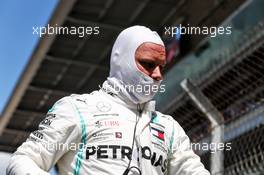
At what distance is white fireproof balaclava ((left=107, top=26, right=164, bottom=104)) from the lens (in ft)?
9.34

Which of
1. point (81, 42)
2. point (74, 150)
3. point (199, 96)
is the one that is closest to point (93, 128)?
point (74, 150)

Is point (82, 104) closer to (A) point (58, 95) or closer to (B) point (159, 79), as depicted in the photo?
(B) point (159, 79)

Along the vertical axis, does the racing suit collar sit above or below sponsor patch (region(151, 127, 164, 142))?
above

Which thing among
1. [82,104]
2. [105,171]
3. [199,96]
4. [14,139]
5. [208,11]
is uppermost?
[208,11]

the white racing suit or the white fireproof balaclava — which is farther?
the white fireproof balaclava

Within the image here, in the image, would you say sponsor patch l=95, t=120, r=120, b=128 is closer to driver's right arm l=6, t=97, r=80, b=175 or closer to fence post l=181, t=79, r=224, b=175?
driver's right arm l=6, t=97, r=80, b=175

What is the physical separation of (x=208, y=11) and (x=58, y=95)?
4.12 m

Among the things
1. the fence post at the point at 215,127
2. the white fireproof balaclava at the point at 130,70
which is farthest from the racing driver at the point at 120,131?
the fence post at the point at 215,127

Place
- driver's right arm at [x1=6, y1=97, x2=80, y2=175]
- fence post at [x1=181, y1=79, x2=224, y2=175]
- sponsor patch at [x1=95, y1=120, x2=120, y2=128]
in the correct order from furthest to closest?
fence post at [x1=181, y1=79, x2=224, y2=175] → sponsor patch at [x1=95, y1=120, x2=120, y2=128] → driver's right arm at [x1=6, y1=97, x2=80, y2=175]

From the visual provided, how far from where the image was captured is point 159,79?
113 inches

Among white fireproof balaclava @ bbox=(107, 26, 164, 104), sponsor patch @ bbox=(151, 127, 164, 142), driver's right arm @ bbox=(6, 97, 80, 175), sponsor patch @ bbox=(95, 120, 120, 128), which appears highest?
white fireproof balaclava @ bbox=(107, 26, 164, 104)

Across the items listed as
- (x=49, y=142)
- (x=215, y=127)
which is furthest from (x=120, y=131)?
(x=215, y=127)

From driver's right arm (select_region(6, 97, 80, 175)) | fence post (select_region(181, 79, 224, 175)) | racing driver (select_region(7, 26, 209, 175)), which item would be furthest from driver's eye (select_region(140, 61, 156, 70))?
fence post (select_region(181, 79, 224, 175))

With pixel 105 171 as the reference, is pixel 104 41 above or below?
above
